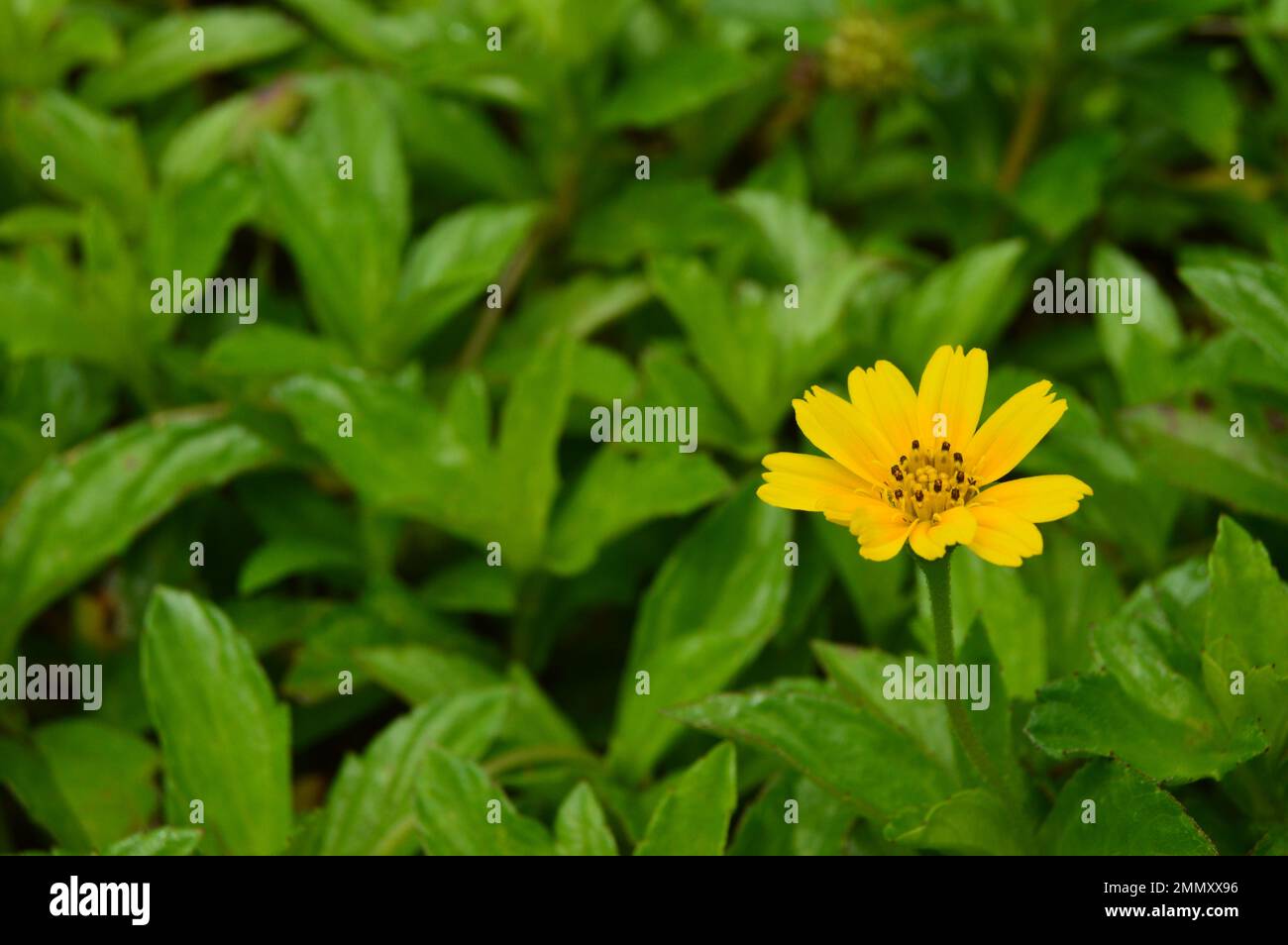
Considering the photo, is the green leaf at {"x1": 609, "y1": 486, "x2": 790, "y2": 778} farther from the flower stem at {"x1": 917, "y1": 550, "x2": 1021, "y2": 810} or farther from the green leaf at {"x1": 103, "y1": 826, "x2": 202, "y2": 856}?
the green leaf at {"x1": 103, "y1": 826, "x2": 202, "y2": 856}

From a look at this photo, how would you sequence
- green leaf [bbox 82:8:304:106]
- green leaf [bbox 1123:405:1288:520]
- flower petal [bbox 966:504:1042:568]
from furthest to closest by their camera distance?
1. green leaf [bbox 82:8:304:106]
2. green leaf [bbox 1123:405:1288:520]
3. flower petal [bbox 966:504:1042:568]

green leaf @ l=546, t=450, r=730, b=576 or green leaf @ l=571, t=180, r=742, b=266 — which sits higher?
green leaf @ l=571, t=180, r=742, b=266

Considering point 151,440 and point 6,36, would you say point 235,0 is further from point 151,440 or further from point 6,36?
point 151,440

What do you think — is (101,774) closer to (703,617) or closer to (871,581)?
(703,617)

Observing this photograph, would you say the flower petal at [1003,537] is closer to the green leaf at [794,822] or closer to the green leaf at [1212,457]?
the green leaf at [794,822]

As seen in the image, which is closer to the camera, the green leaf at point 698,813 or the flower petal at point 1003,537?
the flower petal at point 1003,537

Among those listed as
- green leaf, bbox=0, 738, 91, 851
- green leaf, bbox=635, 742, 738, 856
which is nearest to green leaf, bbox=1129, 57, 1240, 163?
green leaf, bbox=635, 742, 738, 856

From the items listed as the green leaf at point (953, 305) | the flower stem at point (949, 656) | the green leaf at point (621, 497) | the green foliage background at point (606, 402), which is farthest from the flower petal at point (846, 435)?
the green leaf at point (953, 305)

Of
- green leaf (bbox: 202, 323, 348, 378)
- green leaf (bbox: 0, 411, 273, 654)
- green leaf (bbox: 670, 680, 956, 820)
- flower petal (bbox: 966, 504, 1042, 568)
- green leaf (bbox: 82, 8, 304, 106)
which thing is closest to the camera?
flower petal (bbox: 966, 504, 1042, 568)
